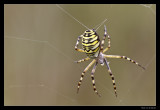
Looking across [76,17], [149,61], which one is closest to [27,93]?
[76,17]

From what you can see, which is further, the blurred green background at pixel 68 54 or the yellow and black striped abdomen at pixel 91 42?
the blurred green background at pixel 68 54

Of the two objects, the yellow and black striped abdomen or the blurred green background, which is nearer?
the yellow and black striped abdomen

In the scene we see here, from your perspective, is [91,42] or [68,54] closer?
[91,42]

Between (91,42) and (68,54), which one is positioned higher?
(91,42)
